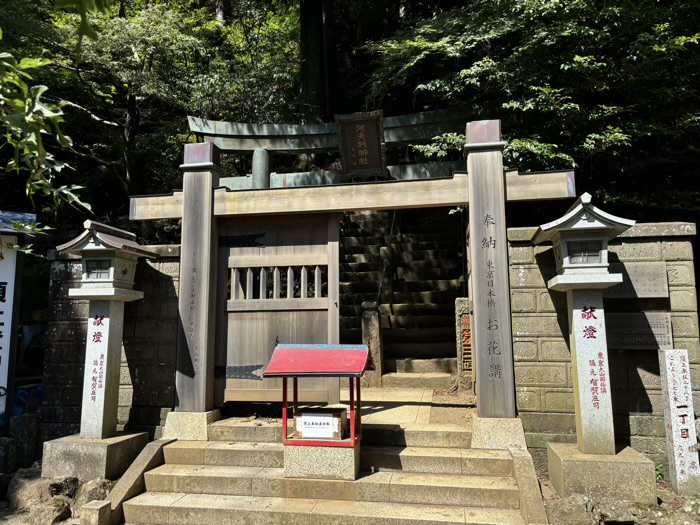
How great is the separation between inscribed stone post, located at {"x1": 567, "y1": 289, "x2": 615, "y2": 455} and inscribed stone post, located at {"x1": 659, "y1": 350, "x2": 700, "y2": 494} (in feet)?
2.31

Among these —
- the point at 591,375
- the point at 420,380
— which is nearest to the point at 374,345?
the point at 420,380

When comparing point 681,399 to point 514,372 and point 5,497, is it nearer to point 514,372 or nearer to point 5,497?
point 514,372

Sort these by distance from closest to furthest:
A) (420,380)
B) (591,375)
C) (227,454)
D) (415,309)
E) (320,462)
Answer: (320,462) < (591,375) < (227,454) < (420,380) < (415,309)

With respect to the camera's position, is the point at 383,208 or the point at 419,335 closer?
the point at 383,208

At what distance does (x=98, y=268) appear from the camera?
6500mm

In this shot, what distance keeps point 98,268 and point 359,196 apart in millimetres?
3662

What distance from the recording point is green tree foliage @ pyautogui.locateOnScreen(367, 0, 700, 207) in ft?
27.6

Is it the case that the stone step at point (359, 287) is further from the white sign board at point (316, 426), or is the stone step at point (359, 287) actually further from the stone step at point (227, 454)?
the white sign board at point (316, 426)

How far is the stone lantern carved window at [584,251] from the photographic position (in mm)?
5711

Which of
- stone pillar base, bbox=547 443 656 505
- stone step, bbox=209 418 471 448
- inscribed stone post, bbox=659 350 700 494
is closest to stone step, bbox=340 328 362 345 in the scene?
stone step, bbox=209 418 471 448

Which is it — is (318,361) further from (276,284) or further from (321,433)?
(276,284)

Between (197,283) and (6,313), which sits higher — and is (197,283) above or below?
above

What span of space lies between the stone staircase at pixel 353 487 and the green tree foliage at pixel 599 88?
210 inches

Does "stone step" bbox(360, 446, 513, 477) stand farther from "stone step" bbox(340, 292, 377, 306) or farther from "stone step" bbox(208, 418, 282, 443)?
"stone step" bbox(340, 292, 377, 306)
